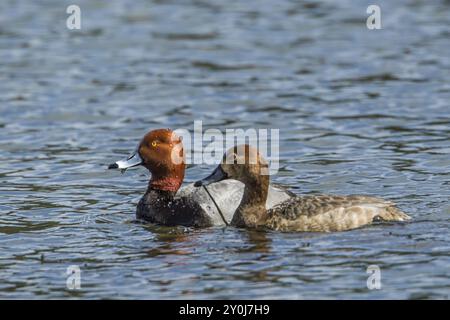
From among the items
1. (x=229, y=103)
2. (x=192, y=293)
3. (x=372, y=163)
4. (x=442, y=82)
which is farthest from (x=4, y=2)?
(x=192, y=293)

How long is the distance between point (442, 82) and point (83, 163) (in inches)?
246

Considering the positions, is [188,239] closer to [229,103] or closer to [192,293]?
[192,293]

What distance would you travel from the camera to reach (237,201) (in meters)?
11.7

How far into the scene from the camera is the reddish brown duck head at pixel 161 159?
12086 millimetres

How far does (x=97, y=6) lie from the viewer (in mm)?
24203

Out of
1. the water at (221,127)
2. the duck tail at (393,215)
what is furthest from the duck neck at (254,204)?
the duck tail at (393,215)

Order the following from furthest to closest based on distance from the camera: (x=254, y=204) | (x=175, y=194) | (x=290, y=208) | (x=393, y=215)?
(x=175, y=194) → (x=254, y=204) → (x=290, y=208) → (x=393, y=215)

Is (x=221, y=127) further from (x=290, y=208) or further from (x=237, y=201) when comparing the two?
(x=290, y=208)

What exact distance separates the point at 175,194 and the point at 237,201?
70cm

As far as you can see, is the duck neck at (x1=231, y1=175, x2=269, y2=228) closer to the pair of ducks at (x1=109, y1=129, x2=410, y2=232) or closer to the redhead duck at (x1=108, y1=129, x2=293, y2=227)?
the pair of ducks at (x1=109, y1=129, x2=410, y2=232)

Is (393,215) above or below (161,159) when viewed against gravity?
below

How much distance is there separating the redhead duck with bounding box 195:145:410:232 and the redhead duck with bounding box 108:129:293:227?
215mm

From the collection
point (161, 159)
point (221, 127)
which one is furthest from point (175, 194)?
point (221, 127)

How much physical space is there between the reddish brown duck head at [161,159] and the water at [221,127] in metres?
0.49
